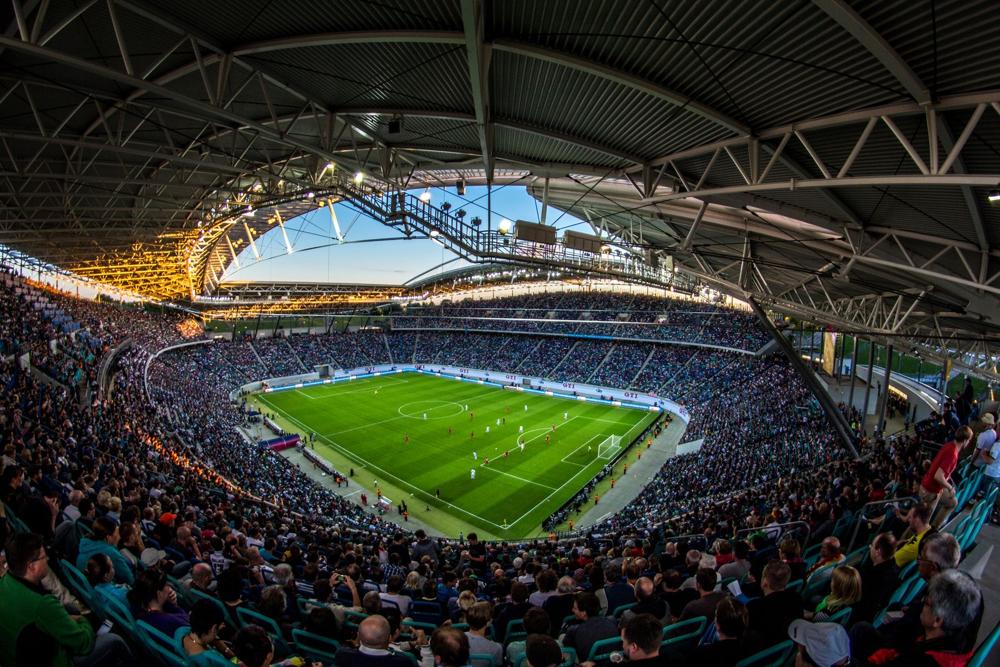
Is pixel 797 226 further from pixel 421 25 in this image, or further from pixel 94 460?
pixel 94 460

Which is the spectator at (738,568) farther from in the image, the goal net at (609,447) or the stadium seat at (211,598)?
the goal net at (609,447)

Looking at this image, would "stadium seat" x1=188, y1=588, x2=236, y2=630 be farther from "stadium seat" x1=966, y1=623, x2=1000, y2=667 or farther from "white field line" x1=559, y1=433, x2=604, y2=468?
"white field line" x1=559, y1=433, x2=604, y2=468

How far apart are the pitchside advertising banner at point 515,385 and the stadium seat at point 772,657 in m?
33.4

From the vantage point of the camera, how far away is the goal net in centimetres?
2887

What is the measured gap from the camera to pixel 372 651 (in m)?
2.72

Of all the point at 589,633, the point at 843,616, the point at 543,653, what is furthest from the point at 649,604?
the point at 543,653

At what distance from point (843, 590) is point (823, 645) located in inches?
34.8

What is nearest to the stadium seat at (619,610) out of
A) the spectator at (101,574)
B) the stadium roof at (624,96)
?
the spectator at (101,574)

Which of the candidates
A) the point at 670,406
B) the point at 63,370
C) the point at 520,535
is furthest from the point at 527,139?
the point at 670,406

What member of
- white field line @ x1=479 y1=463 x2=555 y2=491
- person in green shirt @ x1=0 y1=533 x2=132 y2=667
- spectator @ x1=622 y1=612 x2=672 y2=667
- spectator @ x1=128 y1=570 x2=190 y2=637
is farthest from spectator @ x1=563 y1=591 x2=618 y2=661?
white field line @ x1=479 y1=463 x2=555 y2=491

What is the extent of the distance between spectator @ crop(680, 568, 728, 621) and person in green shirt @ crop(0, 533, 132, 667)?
13.0 ft

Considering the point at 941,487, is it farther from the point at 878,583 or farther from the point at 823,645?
the point at 823,645

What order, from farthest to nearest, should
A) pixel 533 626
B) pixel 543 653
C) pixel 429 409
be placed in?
pixel 429 409, pixel 533 626, pixel 543 653

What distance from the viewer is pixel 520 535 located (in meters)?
20.0
